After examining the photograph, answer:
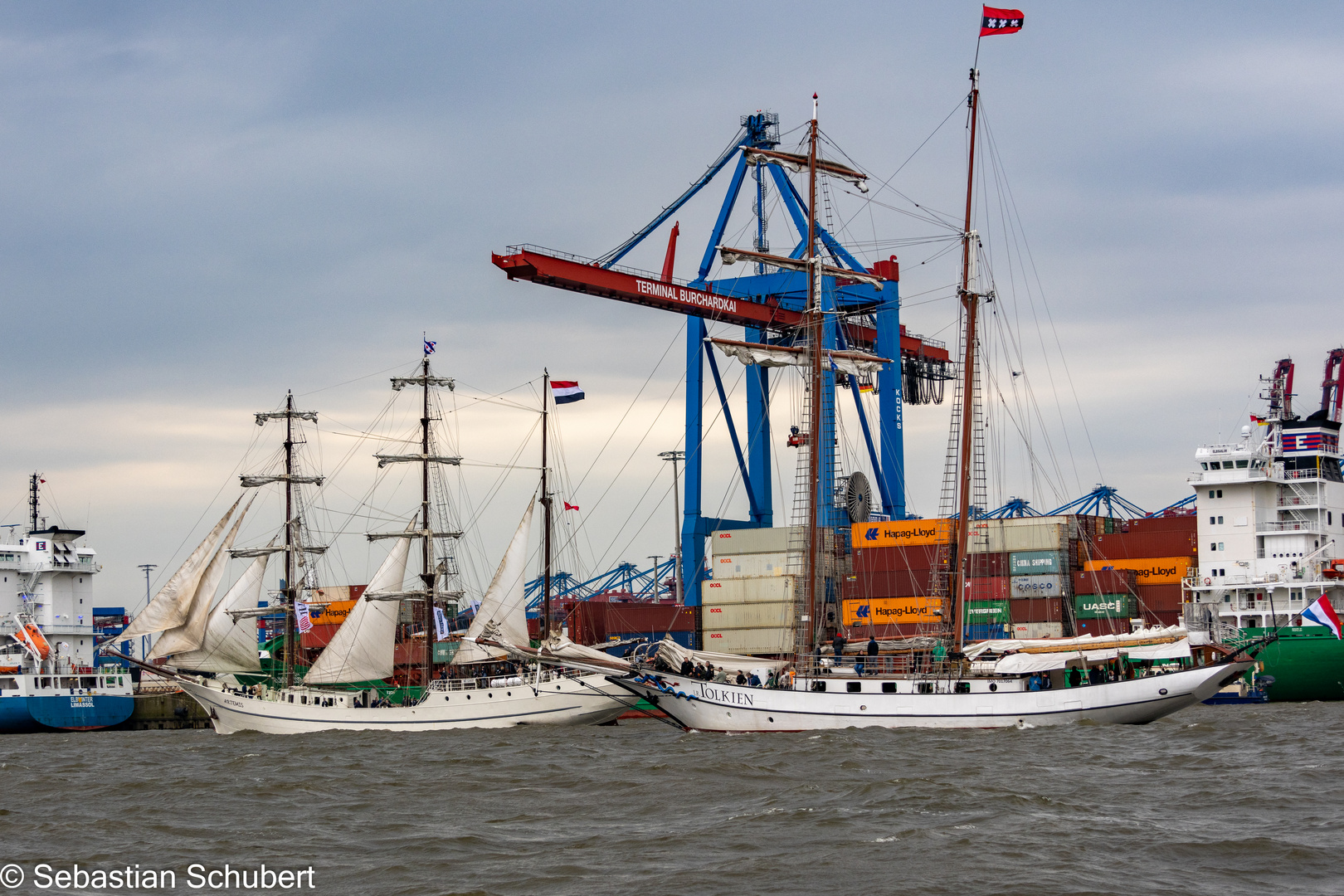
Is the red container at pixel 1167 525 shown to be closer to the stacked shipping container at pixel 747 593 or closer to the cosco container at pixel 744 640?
the stacked shipping container at pixel 747 593

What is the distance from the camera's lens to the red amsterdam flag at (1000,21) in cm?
4125

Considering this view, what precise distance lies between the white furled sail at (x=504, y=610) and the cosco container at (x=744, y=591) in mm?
13179

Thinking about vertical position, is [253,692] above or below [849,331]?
below

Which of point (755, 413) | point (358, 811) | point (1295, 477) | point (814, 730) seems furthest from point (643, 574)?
point (358, 811)

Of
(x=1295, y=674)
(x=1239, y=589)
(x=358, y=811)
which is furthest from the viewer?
(x=1239, y=589)

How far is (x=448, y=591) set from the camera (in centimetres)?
5475

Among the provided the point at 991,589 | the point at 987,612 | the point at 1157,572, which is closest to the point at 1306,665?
the point at 1157,572

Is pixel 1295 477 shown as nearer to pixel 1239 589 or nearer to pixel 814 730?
pixel 1239 589

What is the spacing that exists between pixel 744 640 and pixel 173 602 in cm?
2400

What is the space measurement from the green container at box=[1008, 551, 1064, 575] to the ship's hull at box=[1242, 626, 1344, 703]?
8587mm

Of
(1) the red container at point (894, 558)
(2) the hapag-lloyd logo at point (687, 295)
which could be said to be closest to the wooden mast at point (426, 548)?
(2) the hapag-lloyd logo at point (687, 295)

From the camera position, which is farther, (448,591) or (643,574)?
(643,574)

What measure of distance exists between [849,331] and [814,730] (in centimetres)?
→ 3566

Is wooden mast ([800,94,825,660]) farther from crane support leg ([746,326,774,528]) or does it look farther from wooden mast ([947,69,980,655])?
crane support leg ([746,326,774,528])
